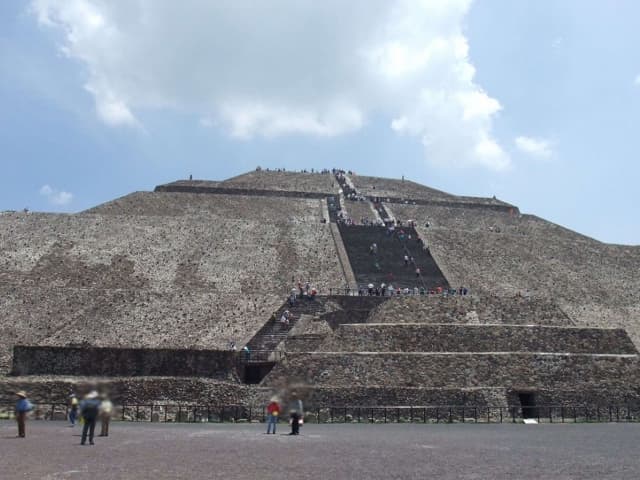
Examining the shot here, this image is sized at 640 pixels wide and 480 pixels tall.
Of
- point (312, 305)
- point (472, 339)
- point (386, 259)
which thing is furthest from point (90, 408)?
point (386, 259)

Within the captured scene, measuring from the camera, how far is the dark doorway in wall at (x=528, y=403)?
67.2ft

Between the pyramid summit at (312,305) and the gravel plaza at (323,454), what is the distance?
9.02 feet

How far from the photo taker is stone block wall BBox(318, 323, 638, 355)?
2264 centimetres

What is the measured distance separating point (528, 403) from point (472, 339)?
114 inches

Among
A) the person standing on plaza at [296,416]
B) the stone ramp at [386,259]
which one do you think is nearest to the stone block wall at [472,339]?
the person standing on plaza at [296,416]

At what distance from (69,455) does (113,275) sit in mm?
23606

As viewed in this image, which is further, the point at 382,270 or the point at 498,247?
the point at 498,247

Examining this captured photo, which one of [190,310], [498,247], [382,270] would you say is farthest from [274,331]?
[498,247]

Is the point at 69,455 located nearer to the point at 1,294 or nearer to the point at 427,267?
the point at 1,294

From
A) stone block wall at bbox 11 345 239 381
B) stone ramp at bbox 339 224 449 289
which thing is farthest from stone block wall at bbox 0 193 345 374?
stone ramp at bbox 339 224 449 289

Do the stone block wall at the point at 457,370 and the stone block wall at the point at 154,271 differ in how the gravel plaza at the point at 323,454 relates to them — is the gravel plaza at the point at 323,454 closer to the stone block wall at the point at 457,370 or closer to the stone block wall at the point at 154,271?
the stone block wall at the point at 457,370

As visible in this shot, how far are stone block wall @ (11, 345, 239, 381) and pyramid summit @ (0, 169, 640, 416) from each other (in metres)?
0.04

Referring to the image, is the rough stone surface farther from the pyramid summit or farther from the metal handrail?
the metal handrail

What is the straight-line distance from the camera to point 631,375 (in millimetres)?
21672
